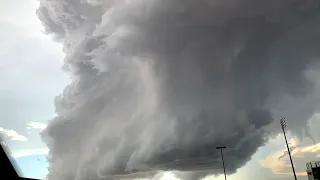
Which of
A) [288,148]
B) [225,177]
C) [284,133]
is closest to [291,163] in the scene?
[288,148]

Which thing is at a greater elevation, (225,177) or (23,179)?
(225,177)

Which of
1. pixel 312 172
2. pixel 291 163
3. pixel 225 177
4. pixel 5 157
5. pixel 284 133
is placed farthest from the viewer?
pixel 225 177

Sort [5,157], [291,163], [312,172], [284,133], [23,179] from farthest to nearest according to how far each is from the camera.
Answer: [312,172] → [284,133] → [291,163] → [23,179] → [5,157]

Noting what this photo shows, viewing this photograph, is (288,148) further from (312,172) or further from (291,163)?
(312,172)

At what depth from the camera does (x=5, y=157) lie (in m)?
41.3

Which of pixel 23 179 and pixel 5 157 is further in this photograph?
pixel 23 179

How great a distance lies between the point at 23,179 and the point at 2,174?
38.3 feet

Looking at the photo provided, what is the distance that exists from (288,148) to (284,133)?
7.93 m

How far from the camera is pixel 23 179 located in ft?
177

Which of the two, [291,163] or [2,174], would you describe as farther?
[291,163]

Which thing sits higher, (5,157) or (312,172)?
(312,172)

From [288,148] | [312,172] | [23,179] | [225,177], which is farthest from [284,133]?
[23,179]

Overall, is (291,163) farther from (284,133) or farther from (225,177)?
(225,177)

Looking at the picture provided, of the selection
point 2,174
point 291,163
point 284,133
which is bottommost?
point 2,174
